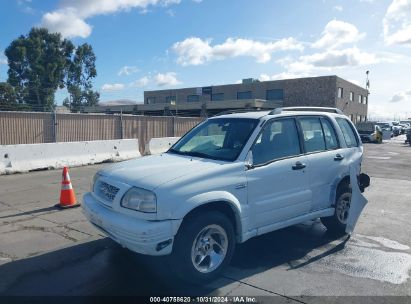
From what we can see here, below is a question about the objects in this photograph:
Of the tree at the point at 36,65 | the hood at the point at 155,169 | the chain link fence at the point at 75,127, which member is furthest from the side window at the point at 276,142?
the tree at the point at 36,65

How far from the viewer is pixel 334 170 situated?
5.31 m

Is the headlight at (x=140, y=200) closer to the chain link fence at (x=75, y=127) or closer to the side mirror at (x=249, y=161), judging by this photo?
the side mirror at (x=249, y=161)

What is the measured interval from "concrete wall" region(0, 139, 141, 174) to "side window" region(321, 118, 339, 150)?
30.6 feet

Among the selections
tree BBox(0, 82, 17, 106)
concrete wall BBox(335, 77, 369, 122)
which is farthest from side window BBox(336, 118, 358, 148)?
tree BBox(0, 82, 17, 106)

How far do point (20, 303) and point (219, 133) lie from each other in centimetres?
308

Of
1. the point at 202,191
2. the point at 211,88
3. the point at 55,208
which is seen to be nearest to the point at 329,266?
the point at 202,191

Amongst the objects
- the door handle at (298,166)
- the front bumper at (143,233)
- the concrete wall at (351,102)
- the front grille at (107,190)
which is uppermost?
the concrete wall at (351,102)

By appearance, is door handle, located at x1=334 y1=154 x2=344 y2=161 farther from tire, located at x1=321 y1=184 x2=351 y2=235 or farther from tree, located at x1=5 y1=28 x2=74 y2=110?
tree, located at x1=5 y1=28 x2=74 y2=110

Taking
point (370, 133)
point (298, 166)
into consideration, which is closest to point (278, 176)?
point (298, 166)

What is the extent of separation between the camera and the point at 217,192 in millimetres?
3885

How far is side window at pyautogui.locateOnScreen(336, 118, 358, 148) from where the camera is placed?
5875 mm

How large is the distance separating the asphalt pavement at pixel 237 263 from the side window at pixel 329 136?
1402 mm

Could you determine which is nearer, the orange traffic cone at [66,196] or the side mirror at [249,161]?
the side mirror at [249,161]

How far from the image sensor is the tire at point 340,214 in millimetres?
5500
